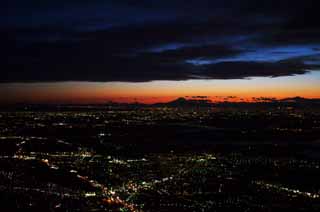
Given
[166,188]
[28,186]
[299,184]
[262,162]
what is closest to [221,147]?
[262,162]

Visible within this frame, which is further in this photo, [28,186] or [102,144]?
[102,144]

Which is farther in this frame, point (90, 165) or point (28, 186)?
point (90, 165)

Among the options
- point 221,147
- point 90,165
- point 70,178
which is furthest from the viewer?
point 221,147

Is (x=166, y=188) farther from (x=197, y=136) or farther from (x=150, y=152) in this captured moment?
(x=197, y=136)

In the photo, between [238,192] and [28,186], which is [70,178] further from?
[238,192]

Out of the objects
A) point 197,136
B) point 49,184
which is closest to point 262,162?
point 49,184

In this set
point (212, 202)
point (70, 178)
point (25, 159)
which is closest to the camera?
point (212, 202)

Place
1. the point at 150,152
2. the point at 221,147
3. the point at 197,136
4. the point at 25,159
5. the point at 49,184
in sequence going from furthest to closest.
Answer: the point at 197,136 < the point at 221,147 < the point at 150,152 < the point at 25,159 < the point at 49,184

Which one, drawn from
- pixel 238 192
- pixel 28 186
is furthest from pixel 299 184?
pixel 28 186

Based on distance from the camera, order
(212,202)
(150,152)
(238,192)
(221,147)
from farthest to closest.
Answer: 1. (221,147)
2. (150,152)
3. (238,192)
4. (212,202)
